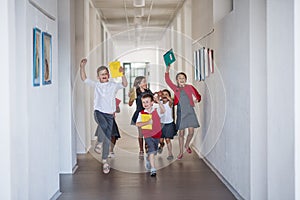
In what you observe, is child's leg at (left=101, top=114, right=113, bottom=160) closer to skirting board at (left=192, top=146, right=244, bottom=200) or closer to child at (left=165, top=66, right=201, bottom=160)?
child at (left=165, top=66, right=201, bottom=160)

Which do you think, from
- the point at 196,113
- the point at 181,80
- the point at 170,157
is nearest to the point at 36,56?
the point at 181,80

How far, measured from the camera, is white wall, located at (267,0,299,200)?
4.63 meters

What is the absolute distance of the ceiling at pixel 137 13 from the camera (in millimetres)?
13742

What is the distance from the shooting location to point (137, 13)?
14.3m

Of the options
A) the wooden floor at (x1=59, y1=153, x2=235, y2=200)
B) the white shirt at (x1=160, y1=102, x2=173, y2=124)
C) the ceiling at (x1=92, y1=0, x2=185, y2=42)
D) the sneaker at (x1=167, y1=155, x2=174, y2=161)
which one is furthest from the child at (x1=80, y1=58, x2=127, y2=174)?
the ceiling at (x1=92, y1=0, x2=185, y2=42)

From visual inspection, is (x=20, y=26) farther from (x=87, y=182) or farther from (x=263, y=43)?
(x=87, y=182)

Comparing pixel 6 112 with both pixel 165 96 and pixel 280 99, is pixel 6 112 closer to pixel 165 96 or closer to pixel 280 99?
pixel 280 99

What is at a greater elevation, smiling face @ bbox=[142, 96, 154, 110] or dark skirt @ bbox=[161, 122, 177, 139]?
smiling face @ bbox=[142, 96, 154, 110]

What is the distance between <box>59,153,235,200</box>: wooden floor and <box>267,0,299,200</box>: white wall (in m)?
1.51

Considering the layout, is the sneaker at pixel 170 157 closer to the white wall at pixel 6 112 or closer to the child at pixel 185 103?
the child at pixel 185 103

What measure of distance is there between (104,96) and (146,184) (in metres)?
1.58

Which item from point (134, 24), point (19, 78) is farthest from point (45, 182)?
point (134, 24)

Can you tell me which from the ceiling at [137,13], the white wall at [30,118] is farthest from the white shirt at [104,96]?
the ceiling at [137,13]

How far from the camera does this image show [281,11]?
16.1 feet
